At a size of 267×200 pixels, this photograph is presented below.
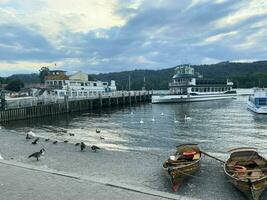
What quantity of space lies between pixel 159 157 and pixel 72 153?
17.6 feet

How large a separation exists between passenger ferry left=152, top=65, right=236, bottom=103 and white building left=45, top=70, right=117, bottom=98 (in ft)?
63.8

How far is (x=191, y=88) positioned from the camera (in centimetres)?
10350

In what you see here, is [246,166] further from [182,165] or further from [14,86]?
[14,86]

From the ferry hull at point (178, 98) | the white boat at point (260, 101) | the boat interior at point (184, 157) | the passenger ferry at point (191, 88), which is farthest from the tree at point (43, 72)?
the boat interior at point (184, 157)

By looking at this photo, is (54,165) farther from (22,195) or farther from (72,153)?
(22,195)

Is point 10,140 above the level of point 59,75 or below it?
below

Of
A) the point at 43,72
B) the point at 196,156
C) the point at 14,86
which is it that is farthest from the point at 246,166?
the point at 43,72

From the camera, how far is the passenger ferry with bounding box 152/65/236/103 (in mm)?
97938

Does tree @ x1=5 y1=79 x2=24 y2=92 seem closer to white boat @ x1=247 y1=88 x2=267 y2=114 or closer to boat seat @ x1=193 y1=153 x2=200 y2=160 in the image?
white boat @ x1=247 y1=88 x2=267 y2=114

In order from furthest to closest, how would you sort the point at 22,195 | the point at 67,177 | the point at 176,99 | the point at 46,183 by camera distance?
the point at 176,99
the point at 67,177
the point at 46,183
the point at 22,195

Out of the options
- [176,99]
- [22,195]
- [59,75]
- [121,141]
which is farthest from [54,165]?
[59,75]

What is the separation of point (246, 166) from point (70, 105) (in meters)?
57.9

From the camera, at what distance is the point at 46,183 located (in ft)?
40.6

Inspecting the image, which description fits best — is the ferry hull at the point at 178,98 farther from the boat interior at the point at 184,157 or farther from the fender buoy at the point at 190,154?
the fender buoy at the point at 190,154
